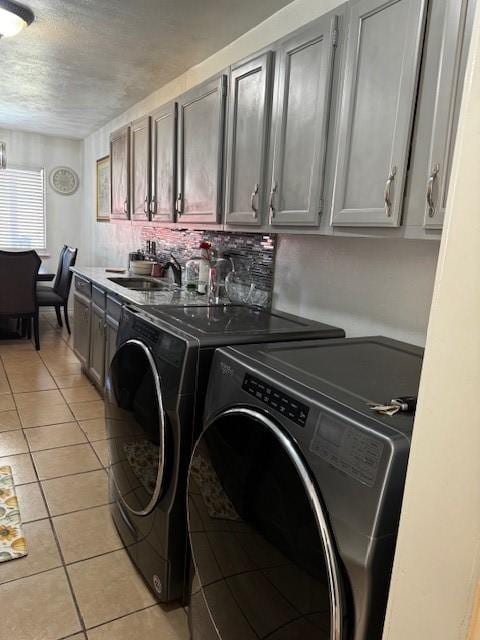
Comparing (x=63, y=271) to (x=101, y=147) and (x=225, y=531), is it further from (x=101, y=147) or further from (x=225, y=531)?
(x=225, y=531)

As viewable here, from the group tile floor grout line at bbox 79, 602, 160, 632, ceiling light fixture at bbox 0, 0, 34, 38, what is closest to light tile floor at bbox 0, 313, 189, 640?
tile floor grout line at bbox 79, 602, 160, 632

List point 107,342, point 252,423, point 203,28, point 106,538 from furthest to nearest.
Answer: point 107,342 → point 203,28 → point 106,538 → point 252,423

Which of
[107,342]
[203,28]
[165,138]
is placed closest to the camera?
[203,28]

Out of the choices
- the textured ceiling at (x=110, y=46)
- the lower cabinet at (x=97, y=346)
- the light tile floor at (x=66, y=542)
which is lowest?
the light tile floor at (x=66, y=542)

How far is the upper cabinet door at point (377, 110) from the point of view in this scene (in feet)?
4.15

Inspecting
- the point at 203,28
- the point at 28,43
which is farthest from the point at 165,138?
the point at 28,43

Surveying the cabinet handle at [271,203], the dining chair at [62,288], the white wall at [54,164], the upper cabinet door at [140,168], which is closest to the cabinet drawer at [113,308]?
the upper cabinet door at [140,168]

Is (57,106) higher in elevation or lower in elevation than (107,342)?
higher

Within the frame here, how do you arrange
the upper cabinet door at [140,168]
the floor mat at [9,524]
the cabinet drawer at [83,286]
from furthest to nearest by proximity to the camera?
the cabinet drawer at [83,286] → the upper cabinet door at [140,168] → the floor mat at [9,524]

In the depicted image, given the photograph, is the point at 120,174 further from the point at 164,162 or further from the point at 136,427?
the point at 136,427

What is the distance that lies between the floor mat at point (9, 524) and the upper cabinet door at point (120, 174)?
6.88 feet

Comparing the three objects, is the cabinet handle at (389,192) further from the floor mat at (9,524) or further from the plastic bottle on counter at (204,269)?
the floor mat at (9,524)

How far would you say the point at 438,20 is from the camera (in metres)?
1.18

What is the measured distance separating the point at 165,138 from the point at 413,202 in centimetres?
199
